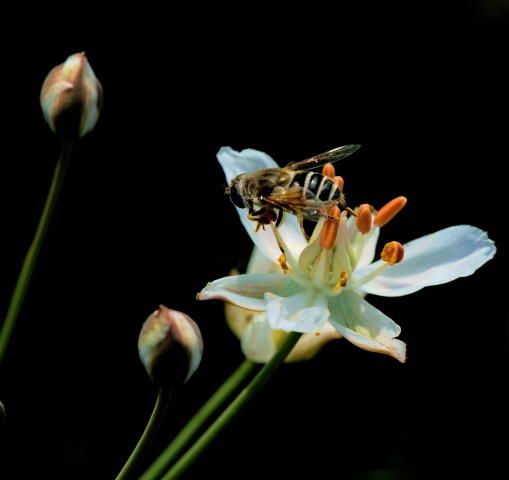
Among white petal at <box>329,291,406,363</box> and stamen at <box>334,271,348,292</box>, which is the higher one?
stamen at <box>334,271,348,292</box>

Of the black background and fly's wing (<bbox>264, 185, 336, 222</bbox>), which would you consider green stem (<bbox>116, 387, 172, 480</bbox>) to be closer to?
fly's wing (<bbox>264, 185, 336, 222</bbox>)


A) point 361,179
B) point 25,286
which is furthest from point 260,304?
point 361,179

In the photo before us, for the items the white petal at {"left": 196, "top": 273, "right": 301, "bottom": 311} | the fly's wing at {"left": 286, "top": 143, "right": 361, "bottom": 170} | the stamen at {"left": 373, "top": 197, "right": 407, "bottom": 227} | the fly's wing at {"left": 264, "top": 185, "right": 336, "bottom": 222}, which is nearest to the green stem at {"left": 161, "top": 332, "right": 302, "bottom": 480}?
the white petal at {"left": 196, "top": 273, "right": 301, "bottom": 311}

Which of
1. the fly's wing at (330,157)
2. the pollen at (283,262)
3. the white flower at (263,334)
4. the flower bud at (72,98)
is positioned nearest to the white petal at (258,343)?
the white flower at (263,334)

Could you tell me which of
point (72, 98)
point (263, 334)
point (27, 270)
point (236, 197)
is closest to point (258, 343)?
point (263, 334)

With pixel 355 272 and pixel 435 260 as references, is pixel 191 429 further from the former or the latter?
pixel 435 260

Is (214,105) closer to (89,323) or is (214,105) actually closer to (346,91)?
(346,91)
